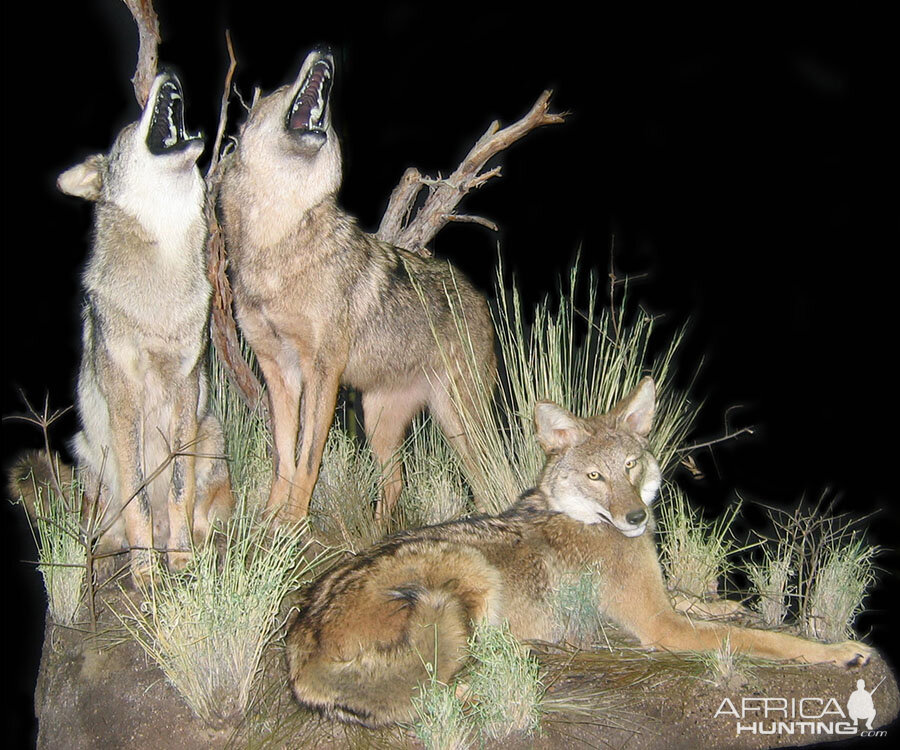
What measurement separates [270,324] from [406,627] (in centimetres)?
253

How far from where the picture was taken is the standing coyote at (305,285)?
6113mm

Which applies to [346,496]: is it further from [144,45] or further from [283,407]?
[144,45]

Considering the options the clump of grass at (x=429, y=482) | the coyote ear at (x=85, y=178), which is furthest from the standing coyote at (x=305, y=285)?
the coyote ear at (x=85, y=178)

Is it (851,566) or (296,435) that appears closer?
(851,566)

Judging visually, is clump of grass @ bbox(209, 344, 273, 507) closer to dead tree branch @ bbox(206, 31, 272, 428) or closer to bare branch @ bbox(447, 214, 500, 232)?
dead tree branch @ bbox(206, 31, 272, 428)

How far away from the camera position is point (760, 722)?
4.73m

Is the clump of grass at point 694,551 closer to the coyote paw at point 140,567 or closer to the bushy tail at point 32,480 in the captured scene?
the coyote paw at point 140,567

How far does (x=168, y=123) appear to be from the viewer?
529 cm

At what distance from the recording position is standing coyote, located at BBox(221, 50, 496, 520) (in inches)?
241

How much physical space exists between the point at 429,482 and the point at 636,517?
2.47m

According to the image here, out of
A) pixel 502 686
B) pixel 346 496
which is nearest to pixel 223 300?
pixel 346 496

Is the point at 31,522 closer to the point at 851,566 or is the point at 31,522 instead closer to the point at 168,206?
the point at 168,206

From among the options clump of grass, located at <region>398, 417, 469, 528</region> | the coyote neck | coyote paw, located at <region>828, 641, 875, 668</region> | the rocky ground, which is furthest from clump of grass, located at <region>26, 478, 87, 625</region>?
coyote paw, located at <region>828, 641, 875, 668</region>

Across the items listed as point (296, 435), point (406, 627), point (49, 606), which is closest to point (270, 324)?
point (296, 435)
